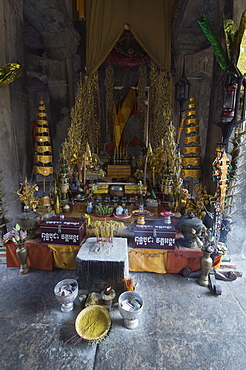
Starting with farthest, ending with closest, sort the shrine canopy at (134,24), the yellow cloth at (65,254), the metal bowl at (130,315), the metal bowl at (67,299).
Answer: the shrine canopy at (134,24), the yellow cloth at (65,254), the metal bowl at (67,299), the metal bowl at (130,315)

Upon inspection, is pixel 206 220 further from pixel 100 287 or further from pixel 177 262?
pixel 100 287

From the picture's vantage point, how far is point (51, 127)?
9492 mm

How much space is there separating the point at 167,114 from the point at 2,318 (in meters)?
5.72

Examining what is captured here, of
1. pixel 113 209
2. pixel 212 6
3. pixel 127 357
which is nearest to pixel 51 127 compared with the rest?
pixel 113 209

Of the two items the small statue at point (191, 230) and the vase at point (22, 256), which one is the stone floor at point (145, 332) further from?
the small statue at point (191, 230)

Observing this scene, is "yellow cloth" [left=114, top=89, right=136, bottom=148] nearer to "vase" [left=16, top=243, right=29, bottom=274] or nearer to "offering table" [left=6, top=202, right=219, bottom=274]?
"offering table" [left=6, top=202, right=219, bottom=274]

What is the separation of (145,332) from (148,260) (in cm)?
128

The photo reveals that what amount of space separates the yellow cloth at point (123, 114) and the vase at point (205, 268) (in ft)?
19.5

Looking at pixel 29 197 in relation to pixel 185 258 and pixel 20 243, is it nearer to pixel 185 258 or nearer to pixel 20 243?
pixel 20 243

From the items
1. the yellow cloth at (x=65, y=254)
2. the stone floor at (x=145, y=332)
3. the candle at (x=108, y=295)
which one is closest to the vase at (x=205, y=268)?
the stone floor at (x=145, y=332)

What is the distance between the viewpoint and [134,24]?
20.3 feet

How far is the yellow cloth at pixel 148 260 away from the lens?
405 cm

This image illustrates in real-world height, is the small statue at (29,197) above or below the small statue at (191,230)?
above

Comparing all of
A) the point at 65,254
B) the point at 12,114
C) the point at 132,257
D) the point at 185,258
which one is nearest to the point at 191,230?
the point at 185,258
